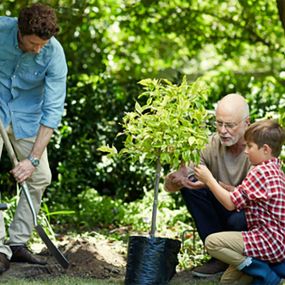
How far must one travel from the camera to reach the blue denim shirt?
19.6ft

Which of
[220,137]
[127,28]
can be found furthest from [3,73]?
[127,28]

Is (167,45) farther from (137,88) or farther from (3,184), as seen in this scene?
(3,184)

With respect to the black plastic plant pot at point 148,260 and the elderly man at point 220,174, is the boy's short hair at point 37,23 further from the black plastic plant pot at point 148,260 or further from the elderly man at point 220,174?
the black plastic plant pot at point 148,260

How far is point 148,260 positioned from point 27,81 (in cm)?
153

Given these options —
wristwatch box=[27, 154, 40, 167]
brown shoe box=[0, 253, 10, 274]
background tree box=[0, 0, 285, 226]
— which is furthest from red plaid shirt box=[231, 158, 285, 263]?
background tree box=[0, 0, 285, 226]

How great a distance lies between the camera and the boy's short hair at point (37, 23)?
563 centimetres

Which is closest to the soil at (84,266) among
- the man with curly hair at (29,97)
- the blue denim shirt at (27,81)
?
the man with curly hair at (29,97)

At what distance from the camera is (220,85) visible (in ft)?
32.0

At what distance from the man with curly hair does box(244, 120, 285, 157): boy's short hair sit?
1.35 metres

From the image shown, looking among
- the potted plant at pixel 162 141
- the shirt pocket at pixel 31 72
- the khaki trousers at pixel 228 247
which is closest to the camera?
the potted plant at pixel 162 141

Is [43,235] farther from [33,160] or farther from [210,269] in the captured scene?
[210,269]

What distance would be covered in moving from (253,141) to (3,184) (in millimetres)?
3706

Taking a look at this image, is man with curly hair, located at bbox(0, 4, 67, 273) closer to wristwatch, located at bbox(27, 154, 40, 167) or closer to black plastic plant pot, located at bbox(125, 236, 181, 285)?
wristwatch, located at bbox(27, 154, 40, 167)

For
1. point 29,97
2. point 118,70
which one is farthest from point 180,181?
point 118,70
